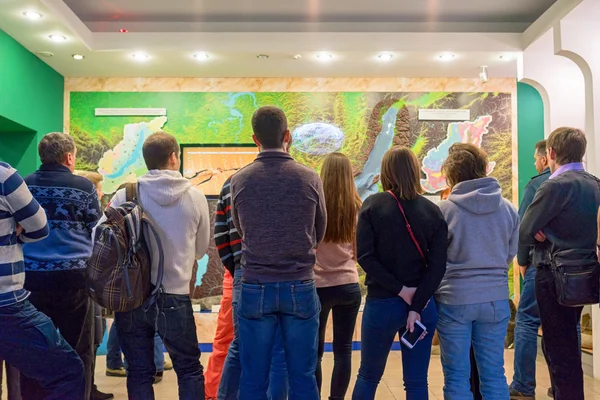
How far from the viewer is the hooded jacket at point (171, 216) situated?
257 centimetres

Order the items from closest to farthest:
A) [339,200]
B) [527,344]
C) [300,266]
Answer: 1. [300,266]
2. [339,200]
3. [527,344]

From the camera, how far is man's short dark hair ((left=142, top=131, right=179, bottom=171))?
2.63 m

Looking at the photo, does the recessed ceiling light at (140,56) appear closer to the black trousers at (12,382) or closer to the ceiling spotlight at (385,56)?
the ceiling spotlight at (385,56)

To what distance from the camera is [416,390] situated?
2.57 m

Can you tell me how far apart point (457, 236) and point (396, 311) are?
1.50ft

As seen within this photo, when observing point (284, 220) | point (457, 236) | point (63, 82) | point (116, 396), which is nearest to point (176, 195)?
point (284, 220)

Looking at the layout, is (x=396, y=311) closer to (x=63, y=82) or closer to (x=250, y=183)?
(x=250, y=183)

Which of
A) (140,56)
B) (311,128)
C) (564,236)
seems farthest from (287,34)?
(564,236)

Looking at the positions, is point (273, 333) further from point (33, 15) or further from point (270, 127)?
Result: point (33, 15)

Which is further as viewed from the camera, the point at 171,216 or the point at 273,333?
the point at 171,216

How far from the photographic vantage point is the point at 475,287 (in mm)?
2604

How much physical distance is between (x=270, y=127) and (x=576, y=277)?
174 centimetres

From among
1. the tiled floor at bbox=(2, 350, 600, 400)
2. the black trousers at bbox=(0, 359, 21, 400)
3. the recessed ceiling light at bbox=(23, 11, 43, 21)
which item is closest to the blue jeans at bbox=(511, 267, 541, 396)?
the tiled floor at bbox=(2, 350, 600, 400)

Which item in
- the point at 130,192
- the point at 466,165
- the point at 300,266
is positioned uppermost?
the point at 466,165
